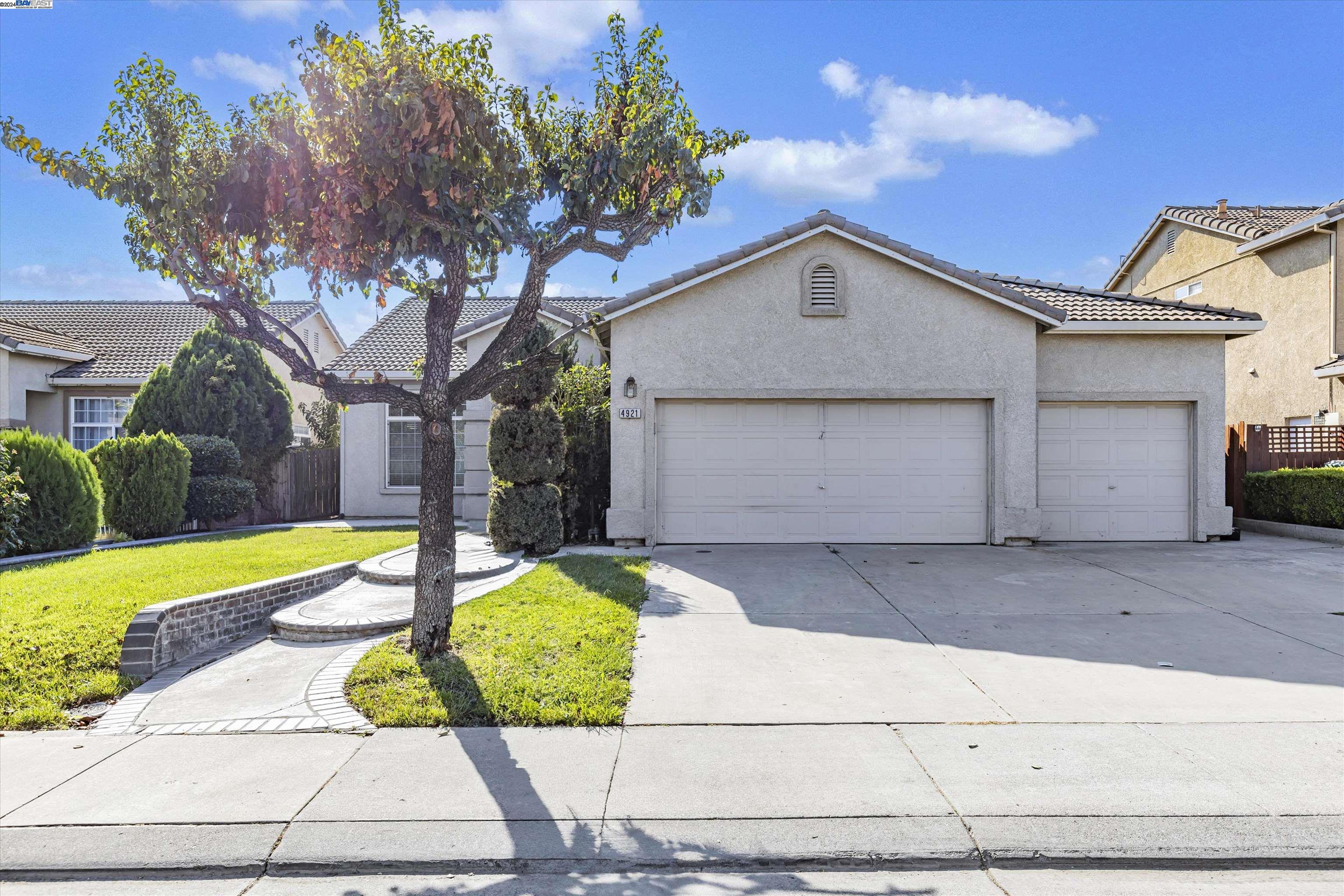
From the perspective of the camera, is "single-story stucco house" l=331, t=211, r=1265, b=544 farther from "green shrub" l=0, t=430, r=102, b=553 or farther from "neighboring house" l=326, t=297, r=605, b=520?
"green shrub" l=0, t=430, r=102, b=553

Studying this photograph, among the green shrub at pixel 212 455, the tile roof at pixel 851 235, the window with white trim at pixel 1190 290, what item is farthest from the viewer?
the window with white trim at pixel 1190 290

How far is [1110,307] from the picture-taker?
12.5 m

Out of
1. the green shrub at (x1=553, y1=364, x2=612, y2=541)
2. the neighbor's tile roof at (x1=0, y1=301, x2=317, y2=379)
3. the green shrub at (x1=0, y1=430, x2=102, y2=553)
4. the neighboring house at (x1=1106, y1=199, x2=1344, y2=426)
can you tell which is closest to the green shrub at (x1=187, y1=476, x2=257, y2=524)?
the green shrub at (x1=0, y1=430, x2=102, y2=553)

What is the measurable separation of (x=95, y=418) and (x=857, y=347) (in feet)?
61.7

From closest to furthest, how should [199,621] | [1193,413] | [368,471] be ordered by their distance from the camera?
[199,621] → [1193,413] → [368,471]

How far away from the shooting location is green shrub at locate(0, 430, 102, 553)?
10.6 m

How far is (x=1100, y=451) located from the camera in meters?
12.2

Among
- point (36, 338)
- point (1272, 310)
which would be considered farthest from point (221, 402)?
point (1272, 310)

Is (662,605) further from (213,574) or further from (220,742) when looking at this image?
(213,574)

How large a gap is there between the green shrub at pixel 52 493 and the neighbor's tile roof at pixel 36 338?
799 centimetres

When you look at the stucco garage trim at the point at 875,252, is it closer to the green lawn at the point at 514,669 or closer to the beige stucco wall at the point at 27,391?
the green lawn at the point at 514,669

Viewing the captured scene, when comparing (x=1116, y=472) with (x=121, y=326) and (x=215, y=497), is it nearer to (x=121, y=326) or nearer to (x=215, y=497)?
(x=215, y=497)

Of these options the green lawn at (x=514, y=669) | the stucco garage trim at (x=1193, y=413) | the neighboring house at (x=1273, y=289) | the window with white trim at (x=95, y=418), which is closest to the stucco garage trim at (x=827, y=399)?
the stucco garage trim at (x=1193, y=413)

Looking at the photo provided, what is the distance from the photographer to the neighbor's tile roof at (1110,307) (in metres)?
11.7
